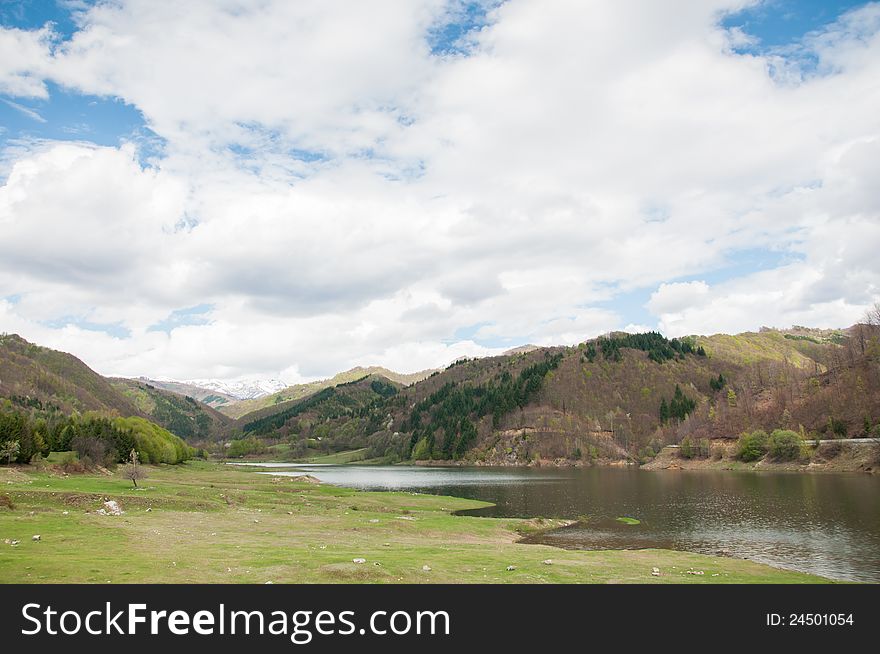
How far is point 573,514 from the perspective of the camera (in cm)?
7906

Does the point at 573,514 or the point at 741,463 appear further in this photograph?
the point at 741,463

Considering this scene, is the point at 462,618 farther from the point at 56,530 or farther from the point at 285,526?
the point at 285,526

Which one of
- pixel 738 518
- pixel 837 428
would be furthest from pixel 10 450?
pixel 837 428

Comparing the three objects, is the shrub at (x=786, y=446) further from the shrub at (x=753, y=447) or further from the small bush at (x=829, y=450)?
the small bush at (x=829, y=450)

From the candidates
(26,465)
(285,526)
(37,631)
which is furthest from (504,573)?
(26,465)

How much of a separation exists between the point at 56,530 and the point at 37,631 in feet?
78.9

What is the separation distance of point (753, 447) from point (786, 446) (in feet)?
43.1

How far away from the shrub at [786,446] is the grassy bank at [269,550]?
14196 cm

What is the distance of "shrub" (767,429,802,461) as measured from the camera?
558ft

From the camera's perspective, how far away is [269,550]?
35.3 metres

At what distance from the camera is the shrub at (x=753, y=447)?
182750 millimetres

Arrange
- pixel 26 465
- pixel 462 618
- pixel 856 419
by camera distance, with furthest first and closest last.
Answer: pixel 856 419 → pixel 26 465 → pixel 462 618

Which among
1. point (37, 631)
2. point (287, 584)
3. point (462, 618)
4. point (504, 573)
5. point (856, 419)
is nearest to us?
point (37, 631)

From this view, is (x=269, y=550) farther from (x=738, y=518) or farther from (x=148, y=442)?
(x=148, y=442)
